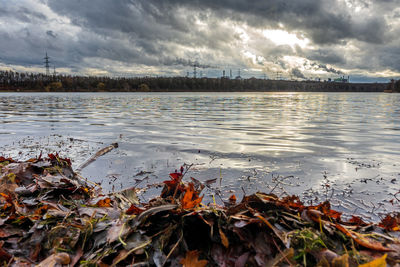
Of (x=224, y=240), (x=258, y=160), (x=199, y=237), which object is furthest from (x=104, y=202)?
(x=258, y=160)

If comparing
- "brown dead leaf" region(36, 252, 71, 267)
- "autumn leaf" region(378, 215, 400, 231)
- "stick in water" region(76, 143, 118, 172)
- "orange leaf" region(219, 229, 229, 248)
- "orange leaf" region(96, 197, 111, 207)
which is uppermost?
"orange leaf" region(219, 229, 229, 248)

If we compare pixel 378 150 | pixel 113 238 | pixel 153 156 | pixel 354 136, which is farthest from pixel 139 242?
pixel 354 136

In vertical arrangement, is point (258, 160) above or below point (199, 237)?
below

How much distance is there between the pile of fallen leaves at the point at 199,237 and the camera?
1732 millimetres

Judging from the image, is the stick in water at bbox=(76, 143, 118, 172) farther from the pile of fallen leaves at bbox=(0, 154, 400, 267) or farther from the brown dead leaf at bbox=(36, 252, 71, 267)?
the brown dead leaf at bbox=(36, 252, 71, 267)

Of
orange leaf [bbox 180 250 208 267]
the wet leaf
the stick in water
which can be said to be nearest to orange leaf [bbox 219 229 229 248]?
orange leaf [bbox 180 250 208 267]

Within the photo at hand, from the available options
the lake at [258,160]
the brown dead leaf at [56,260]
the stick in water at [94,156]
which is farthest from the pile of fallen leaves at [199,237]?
the stick in water at [94,156]

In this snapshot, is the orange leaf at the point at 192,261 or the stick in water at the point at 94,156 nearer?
the orange leaf at the point at 192,261

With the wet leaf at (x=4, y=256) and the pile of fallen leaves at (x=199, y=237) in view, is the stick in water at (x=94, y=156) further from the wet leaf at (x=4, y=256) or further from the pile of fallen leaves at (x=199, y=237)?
the wet leaf at (x=4, y=256)

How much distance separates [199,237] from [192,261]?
0.26 meters

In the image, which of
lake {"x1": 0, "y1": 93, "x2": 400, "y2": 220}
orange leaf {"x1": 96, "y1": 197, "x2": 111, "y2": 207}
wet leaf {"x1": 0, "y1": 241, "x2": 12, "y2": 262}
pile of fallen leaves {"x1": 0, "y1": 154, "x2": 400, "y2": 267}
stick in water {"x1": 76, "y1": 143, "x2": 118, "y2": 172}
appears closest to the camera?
pile of fallen leaves {"x1": 0, "y1": 154, "x2": 400, "y2": 267}

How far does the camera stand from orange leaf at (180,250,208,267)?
174 cm

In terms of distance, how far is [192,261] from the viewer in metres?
1.77

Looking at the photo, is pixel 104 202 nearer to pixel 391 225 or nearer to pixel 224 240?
pixel 224 240
